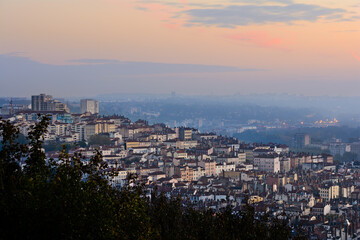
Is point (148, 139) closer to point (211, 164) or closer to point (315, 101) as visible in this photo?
point (211, 164)

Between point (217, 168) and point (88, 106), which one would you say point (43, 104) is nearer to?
point (88, 106)

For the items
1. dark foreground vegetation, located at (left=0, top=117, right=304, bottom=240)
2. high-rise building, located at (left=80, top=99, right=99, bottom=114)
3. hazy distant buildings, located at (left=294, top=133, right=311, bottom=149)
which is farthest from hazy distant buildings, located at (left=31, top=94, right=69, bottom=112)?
dark foreground vegetation, located at (left=0, top=117, right=304, bottom=240)

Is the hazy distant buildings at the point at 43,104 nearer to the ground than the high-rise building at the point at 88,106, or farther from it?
farther from it

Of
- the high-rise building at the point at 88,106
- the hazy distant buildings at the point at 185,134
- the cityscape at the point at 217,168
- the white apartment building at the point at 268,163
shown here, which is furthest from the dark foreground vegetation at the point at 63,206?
the high-rise building at the point at 88,106

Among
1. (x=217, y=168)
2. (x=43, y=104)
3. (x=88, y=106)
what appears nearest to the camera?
(x=217, y=168)

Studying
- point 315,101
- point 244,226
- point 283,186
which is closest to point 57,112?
point 283,186

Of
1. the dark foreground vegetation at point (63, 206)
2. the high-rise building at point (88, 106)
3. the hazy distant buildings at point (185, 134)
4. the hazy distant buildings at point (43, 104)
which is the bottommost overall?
the hazy distant buildings at point (185, 134)

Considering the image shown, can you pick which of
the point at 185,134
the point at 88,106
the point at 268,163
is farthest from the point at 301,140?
the point at 268,163

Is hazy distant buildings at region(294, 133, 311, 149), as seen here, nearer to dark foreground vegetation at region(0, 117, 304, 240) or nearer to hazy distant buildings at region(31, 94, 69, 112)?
hazy distant buildings at region(31, 94, 69, 112)

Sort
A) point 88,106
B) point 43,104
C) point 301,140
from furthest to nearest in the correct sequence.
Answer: point 88,106 < point 301,140 < point 43,104

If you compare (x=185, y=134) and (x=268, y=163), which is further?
(x=185, y=134)

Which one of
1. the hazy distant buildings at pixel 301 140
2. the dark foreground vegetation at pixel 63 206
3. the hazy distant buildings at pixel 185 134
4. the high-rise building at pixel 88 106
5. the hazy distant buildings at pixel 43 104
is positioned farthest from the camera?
the high-rise building at pixel 88 106

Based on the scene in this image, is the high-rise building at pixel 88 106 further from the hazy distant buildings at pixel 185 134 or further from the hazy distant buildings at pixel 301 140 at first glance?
the hazy distant buildings at pixel 185 134

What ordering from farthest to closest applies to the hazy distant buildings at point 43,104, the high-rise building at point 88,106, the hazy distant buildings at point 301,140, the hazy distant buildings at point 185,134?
the high-rise building at point 88,106
the hazy distant buildings at point 301,140
the hazy distant buildings at point 43,104
the hazy distant buildings at point 185,134
